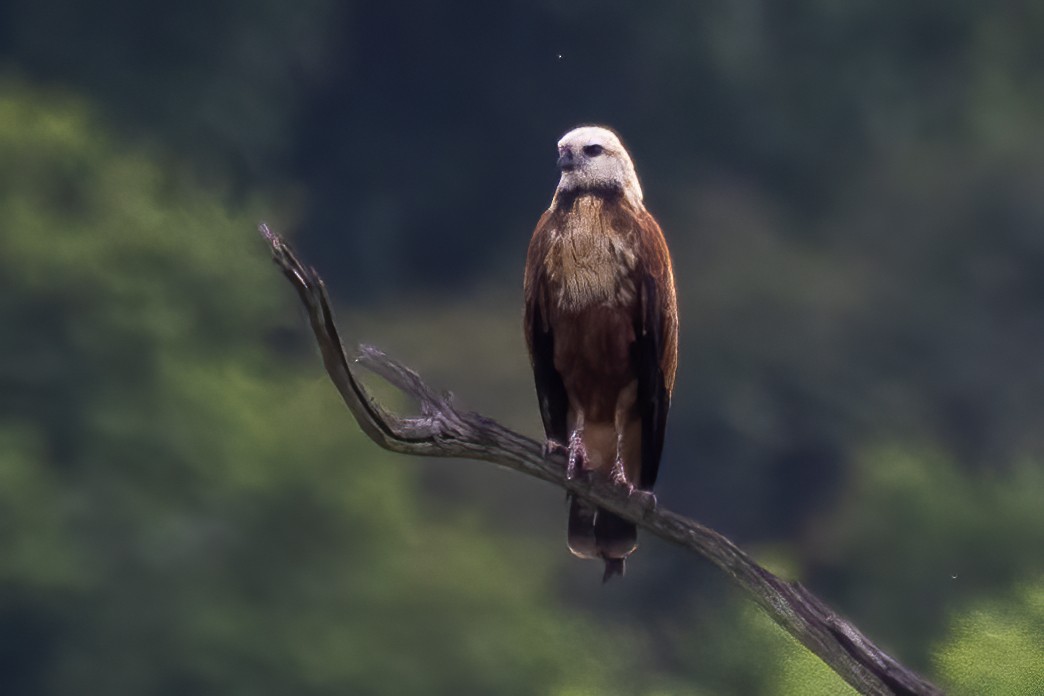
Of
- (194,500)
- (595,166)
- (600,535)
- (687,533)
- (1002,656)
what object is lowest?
(687,533)

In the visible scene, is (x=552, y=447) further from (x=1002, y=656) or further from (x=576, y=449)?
(x=1002, y=656)

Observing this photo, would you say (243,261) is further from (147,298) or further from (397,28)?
(397,28)

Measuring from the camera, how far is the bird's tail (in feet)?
13.3

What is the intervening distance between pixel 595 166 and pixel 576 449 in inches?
25.8

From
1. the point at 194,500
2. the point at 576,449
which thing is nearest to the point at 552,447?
the point at 576,449

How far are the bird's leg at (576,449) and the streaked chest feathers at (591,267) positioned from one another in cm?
26

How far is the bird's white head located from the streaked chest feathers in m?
0.18

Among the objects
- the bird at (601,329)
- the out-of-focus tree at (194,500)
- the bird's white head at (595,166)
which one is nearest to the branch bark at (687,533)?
the bird at (601,329)

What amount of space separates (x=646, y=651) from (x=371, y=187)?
654cm

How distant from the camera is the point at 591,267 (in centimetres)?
384

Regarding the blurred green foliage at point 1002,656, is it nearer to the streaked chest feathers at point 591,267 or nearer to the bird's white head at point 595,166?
the bird's white head at point 595,166

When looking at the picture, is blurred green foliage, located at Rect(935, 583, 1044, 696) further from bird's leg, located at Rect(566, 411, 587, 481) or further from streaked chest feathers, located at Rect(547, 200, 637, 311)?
streaked chest feathers, located at Rect(547, 200, 637, 311)

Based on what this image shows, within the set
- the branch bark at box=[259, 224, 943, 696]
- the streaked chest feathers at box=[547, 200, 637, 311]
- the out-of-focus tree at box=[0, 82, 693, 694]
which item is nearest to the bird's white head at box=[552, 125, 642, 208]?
the streaked chest feathers at box=[547, 200, 637, 311]

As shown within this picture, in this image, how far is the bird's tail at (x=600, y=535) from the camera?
13.3ft
